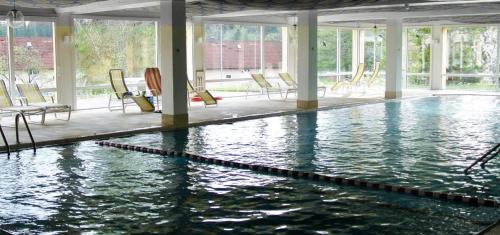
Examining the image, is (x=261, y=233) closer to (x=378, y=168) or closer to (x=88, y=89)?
(x=378, y=168)

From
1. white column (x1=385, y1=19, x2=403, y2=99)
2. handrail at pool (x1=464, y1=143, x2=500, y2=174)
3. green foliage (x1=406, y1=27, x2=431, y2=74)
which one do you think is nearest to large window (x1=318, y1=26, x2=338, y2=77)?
green foliage (x1=406, y1=27, x2=431, y2=74)

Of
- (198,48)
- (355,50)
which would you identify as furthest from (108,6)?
(355,50)

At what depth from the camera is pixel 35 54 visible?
1577cm

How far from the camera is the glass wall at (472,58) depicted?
2416 centimetres

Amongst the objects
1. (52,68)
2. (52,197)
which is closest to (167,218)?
(52,197)

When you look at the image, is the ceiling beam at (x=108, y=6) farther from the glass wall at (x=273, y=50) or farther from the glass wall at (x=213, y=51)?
the glass wall at (x=273, y=50)

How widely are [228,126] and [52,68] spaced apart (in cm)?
607

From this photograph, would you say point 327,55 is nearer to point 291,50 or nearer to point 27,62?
point 291,50

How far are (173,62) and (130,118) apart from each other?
207 centimetres

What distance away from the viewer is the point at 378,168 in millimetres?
7934

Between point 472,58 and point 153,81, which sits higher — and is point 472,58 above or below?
above

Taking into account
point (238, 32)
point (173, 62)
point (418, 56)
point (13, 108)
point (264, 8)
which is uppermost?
point (264, 8)

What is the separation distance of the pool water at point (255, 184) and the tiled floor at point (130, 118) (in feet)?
2.54

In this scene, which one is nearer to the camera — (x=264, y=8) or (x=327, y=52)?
(x=264, y=8)
